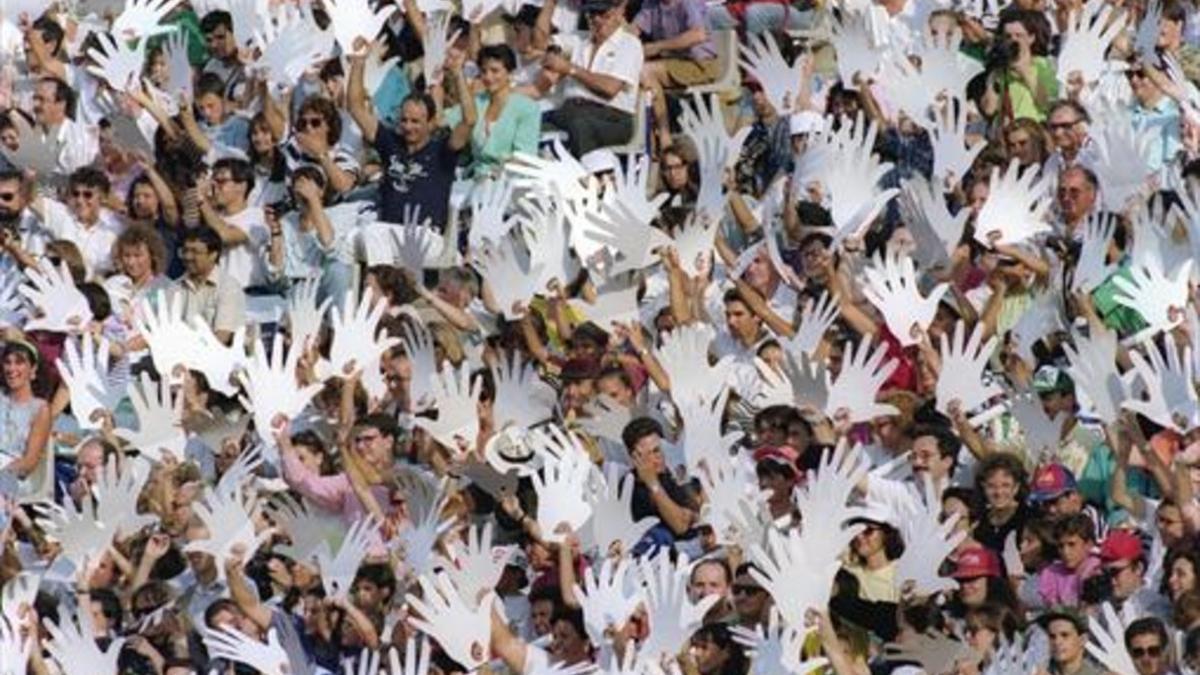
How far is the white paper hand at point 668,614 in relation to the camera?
1689 centimetres

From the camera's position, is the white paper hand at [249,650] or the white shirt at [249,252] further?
the white shirt at [249,252]

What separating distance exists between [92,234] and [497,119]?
1.62 m

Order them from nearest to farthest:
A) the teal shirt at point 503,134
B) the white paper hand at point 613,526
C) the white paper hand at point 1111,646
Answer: the white paper hand at point 1111,646 → the white paper hand at point 613,526 → the teal shirt at point 503,134

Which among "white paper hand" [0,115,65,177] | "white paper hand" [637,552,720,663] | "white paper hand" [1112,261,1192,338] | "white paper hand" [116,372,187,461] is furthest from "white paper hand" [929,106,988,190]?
"white paper hand" [0,115,65,177]

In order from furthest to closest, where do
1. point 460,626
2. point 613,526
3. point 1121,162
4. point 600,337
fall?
1. point 1121,162
2. point 600,337
3. point 613,526
4. point 460,626

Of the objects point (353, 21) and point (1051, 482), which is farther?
Result: point (353, 21)

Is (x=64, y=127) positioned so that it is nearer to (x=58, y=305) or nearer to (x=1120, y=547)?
(x=58, y=305)

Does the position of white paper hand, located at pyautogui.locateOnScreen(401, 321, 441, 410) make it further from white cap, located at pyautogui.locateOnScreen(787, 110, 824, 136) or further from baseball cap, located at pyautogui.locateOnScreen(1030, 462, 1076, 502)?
baseball cap, located at pyautogui.locateOnScreen(1030, 462, 1076, 502)

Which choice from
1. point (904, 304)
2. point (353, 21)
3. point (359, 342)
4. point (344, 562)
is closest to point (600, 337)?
point (359, 342)

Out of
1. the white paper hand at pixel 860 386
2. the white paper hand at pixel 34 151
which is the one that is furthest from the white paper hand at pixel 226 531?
the white paper hand at pixel 34 151

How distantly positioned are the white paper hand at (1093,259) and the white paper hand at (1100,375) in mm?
402

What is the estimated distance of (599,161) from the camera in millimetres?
19188

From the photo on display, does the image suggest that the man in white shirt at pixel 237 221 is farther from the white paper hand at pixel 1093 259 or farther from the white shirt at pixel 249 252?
the white paper hand at pixel 1093 259

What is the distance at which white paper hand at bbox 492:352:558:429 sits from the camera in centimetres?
1814
